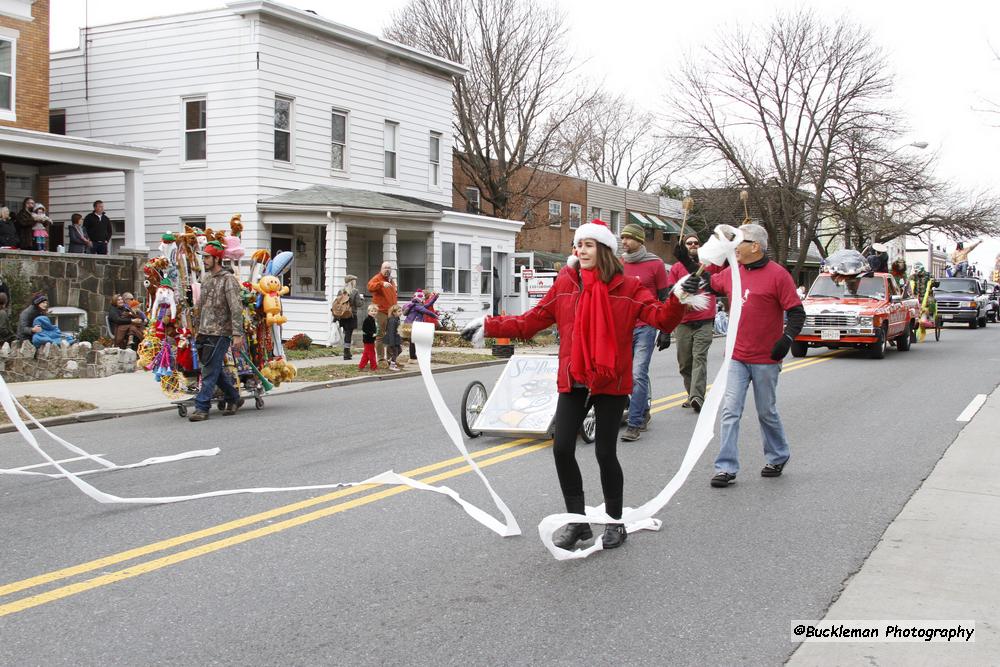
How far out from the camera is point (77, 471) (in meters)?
7.84

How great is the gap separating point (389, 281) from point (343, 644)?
12778mm

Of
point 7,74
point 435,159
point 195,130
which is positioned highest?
point 7,74

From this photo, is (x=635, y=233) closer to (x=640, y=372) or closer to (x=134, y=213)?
(x=640, y=372)

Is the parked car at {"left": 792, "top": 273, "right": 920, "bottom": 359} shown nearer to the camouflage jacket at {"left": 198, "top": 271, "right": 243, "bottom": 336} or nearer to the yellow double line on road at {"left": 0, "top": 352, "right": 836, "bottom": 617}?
the camouflage jacket at {"left": 198, "top": 271, "right": 243, "bottom": 336}

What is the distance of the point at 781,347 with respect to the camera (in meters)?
6.91

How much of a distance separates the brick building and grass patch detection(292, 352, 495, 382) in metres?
17.1

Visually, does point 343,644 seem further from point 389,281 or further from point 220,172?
point 220,172

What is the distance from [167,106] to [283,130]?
310cm

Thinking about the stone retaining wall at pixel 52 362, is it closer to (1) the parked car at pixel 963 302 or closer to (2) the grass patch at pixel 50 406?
(2) the grass patch at pixel 50 406

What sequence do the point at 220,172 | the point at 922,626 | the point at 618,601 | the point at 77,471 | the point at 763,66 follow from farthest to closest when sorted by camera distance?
1. the point at 763,66
2. the point at 220,172
3. the point at 77,471
4. the point at 618,601
5. the point at 922,626

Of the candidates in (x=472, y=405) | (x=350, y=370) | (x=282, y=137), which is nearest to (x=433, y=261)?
(x=282, y=137)

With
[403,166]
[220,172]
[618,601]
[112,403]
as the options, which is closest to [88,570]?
[618,601]

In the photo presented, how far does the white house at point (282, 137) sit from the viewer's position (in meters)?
23.5

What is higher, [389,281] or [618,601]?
[389,281]
